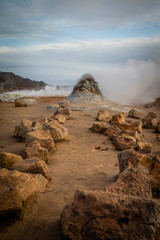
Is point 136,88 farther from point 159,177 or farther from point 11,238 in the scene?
point 11,238

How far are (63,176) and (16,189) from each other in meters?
0.95

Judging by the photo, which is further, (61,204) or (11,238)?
(61,204)

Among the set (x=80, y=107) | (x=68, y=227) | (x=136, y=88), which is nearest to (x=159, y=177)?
(x=68, y=227)

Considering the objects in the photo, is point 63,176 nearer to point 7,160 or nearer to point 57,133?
point 7,160

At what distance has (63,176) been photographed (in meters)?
Answer: 2.74

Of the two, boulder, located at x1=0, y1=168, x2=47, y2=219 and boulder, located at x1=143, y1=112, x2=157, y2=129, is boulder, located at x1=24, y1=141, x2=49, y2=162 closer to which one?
boulder, located at x1=0, y1=168, x2=47, y2=219

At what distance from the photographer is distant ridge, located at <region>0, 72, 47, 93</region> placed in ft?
119

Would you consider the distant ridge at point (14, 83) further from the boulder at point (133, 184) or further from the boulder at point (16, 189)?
the boulder at point (133, 184)

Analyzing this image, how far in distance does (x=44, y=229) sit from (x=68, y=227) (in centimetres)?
39

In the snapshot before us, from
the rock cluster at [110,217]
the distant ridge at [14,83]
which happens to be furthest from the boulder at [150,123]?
→ the distant ridge at [14,83]

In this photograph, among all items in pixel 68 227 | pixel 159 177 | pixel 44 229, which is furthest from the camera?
pixel 159 177

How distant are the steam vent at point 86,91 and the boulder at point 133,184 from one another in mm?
9840

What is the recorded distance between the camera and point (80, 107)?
1012cm

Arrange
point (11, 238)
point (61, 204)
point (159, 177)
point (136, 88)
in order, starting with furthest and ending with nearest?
point (136, 88)
point (159, 177)
point (61, 204)
point (11, 238)
